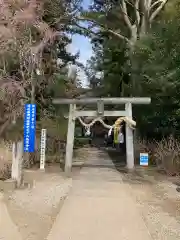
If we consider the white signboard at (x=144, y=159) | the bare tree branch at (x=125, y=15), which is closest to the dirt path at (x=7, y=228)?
the white signboard at (x=144, y=159)

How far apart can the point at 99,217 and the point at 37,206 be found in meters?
1.87

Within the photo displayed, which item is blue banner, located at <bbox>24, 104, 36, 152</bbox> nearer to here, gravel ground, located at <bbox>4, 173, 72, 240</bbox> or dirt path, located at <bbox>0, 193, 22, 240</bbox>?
gravel ground, located at <bbox>4, 173, 72, 240</bbox>

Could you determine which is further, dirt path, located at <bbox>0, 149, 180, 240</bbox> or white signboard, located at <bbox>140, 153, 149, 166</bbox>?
white signboard, located at <bbox>140, 153, 149, 166</bbox>

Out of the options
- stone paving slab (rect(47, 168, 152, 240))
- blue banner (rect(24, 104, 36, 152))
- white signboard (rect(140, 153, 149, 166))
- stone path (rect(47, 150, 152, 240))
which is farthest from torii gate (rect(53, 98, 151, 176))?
stone paving slab (rect(47, 168, 152, 240))

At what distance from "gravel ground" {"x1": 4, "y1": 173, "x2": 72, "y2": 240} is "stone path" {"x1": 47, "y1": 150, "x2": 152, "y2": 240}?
0.22m

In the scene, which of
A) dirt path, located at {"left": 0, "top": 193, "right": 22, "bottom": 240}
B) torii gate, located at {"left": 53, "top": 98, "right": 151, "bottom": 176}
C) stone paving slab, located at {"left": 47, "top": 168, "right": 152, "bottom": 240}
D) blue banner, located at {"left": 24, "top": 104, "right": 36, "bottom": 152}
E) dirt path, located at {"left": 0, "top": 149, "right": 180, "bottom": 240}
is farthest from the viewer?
torii gate, located at {"left": 53, "top": 98, "right": 151, "bottom": 176}

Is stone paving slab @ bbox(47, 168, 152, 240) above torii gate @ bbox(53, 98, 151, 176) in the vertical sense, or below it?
below

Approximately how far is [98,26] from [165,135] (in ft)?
34.3

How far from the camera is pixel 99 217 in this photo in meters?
7.22

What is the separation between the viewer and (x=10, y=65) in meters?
16.4

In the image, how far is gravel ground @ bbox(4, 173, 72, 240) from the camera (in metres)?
6.54

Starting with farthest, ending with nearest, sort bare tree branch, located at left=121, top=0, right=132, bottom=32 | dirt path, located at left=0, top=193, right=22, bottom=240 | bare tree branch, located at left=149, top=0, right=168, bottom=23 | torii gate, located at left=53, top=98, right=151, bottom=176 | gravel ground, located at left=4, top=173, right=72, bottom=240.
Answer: bare tree branch, located at left=121, top=0, right=132, bottom=32 → bare tree branch, located at left=149, top=0, right=168, bottom=23 → torii gate, located at left=53, top=98, right=151, bottom=176 → gravel ground, located at left=4, top=173, right=72, bottom=240 → dirt path, located at left=0, top=193, right=22, bottom=240

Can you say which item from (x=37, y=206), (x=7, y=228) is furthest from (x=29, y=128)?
(x=7, y=228)

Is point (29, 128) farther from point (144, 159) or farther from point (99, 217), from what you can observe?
point (144, 159)
